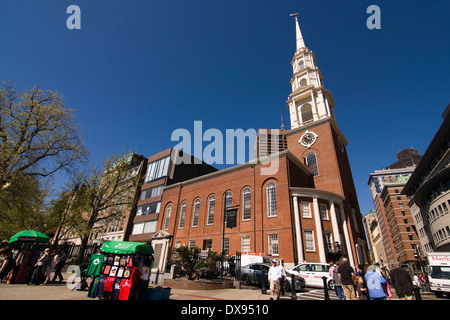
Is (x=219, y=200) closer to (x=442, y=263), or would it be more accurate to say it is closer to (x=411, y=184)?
(x=442, y=263)

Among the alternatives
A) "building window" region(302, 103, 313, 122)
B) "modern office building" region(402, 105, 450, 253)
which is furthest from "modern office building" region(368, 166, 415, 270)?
"building window" region(302, 103, 313, 122)

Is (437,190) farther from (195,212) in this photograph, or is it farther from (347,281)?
(347,281)

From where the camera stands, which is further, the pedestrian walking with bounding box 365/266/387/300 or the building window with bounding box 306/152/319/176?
the building window with bounding box 306/152/319/176

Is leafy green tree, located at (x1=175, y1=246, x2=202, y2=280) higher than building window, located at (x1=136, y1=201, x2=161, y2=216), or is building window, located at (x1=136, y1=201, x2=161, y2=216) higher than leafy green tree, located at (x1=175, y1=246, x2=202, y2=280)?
building window, located at (x1=136, y1=201, x2=161, y2=216)

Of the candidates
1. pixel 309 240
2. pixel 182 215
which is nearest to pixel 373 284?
pixel 309 240

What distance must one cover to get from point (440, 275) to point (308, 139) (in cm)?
2150

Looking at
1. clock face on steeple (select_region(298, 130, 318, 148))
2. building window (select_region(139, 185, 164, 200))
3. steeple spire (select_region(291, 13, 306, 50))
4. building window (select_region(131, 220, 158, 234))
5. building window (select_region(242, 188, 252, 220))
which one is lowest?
building window (select_region(131, 220, 158, 234))

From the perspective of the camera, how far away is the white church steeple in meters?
35.1

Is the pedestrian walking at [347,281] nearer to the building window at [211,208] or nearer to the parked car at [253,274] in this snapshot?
the parked car at [253,274]

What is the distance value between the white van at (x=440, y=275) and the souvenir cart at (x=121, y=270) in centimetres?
1993

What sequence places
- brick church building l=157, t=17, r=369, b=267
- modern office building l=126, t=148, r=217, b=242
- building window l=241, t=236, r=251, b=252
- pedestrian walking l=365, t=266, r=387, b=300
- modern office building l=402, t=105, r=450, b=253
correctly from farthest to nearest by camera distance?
modern office building l=402, t=105, r=450, b=253 → modern office building l=126, t=148, r=217, b=242 → building window l=241, t=236, r=251, b=252 → brick church building l=157, t=17, r=369, b=267 → pedestrian walking l=365, t=266, r=387, b=300

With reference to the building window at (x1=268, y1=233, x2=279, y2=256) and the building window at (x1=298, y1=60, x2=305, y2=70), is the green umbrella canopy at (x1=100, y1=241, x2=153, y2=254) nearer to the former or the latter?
the building window at (x1=268, y1=233, x2=279, y2=256)
